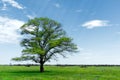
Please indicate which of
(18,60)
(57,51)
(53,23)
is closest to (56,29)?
(53,23)

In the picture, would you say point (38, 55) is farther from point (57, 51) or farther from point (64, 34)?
point (64, 34)

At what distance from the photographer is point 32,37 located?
70625 mm

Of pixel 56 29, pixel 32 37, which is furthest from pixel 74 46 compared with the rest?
pixel 32 37

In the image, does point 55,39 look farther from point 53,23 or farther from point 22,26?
point 22,26

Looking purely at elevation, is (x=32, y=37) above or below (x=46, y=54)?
above

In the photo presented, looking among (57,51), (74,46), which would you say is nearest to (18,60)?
(57,51)

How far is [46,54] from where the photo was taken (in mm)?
70188

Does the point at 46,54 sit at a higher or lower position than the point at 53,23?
lower

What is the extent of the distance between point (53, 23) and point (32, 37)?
7030 mm

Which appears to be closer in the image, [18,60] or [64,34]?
[18,60]

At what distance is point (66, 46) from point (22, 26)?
1321cm

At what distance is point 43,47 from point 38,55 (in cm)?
265

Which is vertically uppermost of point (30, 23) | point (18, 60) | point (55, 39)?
point (30, 23)

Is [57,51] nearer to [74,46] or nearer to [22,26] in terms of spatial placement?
[74,46]
